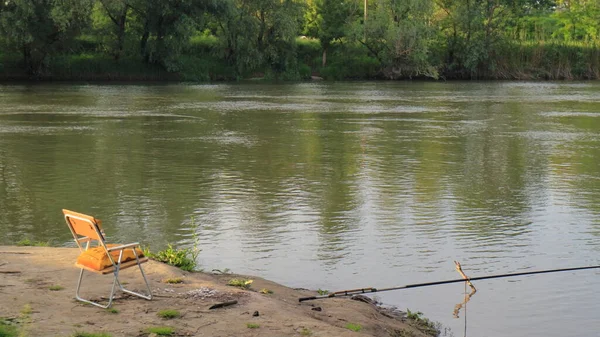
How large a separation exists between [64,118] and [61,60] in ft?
105

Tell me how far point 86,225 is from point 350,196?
9.19 metres

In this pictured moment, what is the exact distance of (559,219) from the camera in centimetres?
1481

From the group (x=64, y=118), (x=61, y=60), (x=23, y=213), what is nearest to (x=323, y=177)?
(x=23, y=213)

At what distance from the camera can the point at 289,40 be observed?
68438 millimetres

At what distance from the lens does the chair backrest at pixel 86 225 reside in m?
7.74

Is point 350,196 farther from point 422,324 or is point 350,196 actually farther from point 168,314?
point 168,314

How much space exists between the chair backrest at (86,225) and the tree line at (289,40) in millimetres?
51224

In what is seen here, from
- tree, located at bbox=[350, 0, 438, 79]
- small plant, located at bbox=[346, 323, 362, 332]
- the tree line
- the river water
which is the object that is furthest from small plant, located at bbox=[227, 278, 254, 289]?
tree, located at bbox=[350, 0, 438, 79]

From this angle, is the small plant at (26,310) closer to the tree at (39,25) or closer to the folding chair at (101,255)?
the folding chair at (101,255)

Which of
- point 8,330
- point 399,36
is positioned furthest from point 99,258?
point 399,36

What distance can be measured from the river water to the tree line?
2687cm

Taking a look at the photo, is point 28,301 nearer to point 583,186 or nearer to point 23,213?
point 23,213

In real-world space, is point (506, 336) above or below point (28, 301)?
below

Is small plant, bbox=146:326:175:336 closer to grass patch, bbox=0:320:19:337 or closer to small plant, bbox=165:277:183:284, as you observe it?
grass patch, bbox=0:320:19:337
